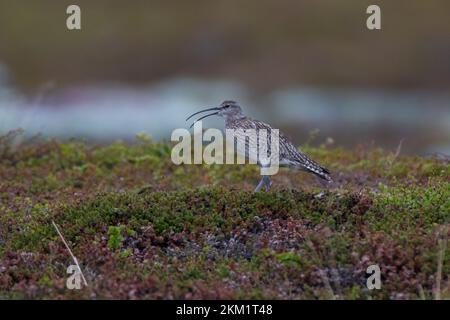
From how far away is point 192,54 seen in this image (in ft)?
147

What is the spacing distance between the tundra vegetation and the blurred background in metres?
23.1

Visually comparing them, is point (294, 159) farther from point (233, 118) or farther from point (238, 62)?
point (238, 62)

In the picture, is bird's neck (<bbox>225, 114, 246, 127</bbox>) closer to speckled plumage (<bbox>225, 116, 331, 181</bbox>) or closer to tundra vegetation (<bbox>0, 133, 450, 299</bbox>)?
speckled plumage (<bbox>225, 116, 331, 181</bbox>)

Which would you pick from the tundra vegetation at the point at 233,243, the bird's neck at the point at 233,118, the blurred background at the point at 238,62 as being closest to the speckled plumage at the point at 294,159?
the tundra vegetation at the point at 233,243

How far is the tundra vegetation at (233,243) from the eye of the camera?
31.0 ft

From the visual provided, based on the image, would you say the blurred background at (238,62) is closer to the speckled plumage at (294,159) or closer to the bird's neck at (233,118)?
the bird's neck at (233,118)

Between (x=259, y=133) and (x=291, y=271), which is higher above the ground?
(x=259, y=133)

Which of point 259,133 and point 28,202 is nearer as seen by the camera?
point 259,133

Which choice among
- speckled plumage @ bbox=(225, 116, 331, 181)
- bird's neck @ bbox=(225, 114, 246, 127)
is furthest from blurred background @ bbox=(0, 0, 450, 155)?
speckled plumage @ bbox=(225, 116, 331, 181)

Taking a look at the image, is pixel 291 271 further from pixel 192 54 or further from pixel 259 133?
pixel 192 54

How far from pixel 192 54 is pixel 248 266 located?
35.5 metres

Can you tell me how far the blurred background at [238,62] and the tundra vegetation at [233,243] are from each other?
75.7 ft

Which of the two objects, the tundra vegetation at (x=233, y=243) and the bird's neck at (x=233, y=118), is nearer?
the tundra vegetation at (x=233, y=243)

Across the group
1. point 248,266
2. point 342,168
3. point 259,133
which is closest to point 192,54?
point 342,168
